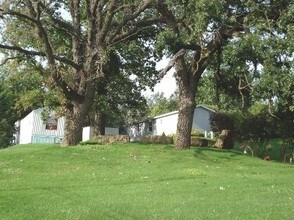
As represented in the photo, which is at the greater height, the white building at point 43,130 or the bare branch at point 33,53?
the bare branch at point 33,53

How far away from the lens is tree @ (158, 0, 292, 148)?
21094 mm

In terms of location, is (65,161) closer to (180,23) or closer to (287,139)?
(180,23)

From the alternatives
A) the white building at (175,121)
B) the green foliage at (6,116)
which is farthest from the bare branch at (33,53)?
the green foliage at (6,116)

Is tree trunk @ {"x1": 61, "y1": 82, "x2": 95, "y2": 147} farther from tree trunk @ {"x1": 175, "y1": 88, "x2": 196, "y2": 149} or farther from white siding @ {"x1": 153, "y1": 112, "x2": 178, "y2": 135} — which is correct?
white siding @ {"x1": 153, "y1": 112, "x2": 178, "y2": 135}

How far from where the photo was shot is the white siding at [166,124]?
186 ft

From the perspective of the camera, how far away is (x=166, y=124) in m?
58.1

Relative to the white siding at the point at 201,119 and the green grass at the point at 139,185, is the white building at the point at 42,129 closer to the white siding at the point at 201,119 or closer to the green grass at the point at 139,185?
the white siding at the point at 201,119

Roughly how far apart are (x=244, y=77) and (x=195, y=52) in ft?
12.2

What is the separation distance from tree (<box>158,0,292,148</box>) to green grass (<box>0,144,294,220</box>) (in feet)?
9.69

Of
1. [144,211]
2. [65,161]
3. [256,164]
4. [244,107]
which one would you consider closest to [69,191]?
[144,211]

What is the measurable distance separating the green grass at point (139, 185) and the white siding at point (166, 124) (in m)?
32.7

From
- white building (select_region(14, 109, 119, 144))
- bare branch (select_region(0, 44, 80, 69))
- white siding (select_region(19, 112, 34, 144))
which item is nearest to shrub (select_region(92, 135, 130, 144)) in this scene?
bare branch (select_region(0, 44, 80, 69))

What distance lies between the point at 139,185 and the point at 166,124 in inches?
1755

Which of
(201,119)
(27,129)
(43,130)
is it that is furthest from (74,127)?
(27,129)
